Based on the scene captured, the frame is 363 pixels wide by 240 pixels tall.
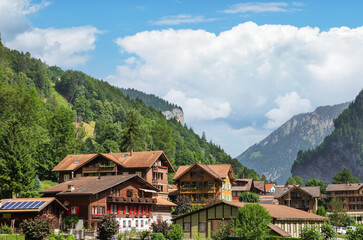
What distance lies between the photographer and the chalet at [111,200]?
7006cm

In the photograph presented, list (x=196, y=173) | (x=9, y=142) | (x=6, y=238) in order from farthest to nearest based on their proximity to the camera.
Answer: (x=196, y=173) → (x=9, y=142) → (x=6, y=238)

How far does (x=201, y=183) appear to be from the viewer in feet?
347

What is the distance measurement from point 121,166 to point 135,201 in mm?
19069

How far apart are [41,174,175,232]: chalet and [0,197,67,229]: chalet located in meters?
4.02

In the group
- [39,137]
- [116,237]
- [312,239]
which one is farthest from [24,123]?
[312,239]

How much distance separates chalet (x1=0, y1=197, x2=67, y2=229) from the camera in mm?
63156

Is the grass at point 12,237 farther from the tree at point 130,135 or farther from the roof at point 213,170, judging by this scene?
the tree at point 130,135

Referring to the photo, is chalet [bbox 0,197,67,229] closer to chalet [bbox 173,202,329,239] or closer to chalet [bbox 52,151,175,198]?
chalet [bbox 173,202,329,239]

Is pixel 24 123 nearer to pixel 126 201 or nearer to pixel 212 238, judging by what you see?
pixel 126 201

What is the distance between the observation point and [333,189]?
549 ft

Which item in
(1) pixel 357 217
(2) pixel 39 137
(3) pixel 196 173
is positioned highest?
(2) pixel 39 137

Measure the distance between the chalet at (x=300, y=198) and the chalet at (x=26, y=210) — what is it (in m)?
84.3

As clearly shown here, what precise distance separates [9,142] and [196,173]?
39.4m

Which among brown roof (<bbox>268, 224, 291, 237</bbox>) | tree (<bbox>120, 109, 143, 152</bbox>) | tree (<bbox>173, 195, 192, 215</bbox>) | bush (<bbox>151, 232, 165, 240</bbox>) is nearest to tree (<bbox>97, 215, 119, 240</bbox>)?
bush (<bbox>151, 232, 165, 240</bbox>)
